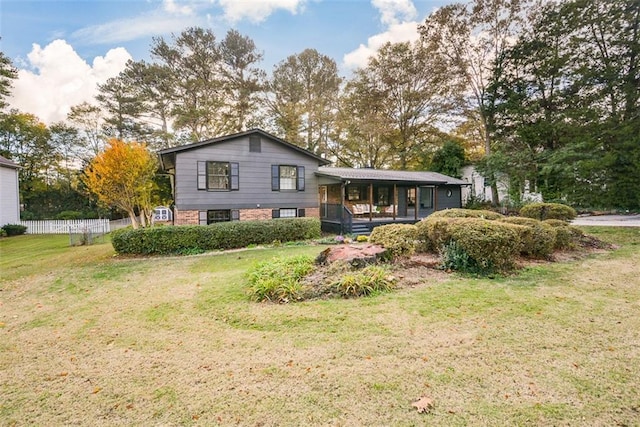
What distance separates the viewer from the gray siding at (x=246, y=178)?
13469 millimetres

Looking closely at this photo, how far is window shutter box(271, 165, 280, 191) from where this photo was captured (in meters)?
15.4

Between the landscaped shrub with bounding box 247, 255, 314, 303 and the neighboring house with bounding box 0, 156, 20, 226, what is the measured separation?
2202cm

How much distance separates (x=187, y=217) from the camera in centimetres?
1348

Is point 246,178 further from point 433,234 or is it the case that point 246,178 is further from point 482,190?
point 482,190

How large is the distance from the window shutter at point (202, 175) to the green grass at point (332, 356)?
333 inches

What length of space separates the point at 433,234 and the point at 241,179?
33.0 ft

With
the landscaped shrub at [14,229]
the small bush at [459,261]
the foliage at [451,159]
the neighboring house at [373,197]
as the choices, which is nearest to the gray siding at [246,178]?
the neighboring house at [373,197]

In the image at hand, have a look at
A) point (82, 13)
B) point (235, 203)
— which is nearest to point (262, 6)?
point (82, 13)

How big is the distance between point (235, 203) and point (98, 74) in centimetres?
1994

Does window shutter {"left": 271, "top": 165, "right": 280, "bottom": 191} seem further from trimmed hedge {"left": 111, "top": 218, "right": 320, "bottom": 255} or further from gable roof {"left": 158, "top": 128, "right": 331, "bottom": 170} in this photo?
trimmed hedge {"left": 111, "top": 218, "right": 320, "bottom": 255}

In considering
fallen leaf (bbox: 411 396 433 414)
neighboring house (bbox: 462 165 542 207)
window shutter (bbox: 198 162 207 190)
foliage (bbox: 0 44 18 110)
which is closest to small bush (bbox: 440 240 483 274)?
fallen leaf (bbox: 411 396 433 414)

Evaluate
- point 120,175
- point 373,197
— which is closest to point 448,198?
point 373,197

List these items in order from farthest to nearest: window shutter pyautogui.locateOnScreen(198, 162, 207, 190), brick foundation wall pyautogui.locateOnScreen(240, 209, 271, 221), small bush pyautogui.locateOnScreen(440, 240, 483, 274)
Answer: brick foundation wall pyautogui.locateOnScreen(240, 209, 271, 221) < window shutter pyautogui.locateOnScreen(198, 162, 207, 190) < small bush pyautogui.locateOnScreen(440, 240, 483, 274)

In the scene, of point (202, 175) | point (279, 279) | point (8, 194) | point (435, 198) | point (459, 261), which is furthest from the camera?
point (435, 198)
